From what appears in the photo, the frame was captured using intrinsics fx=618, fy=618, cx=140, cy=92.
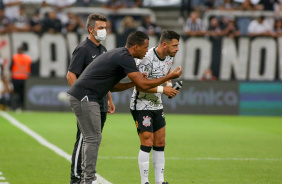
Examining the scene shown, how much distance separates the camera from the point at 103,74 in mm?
8148

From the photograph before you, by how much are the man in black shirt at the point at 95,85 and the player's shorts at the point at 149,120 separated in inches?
35.5

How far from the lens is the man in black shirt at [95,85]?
320 inches

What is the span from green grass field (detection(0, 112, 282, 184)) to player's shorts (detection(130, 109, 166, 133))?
3.45ft

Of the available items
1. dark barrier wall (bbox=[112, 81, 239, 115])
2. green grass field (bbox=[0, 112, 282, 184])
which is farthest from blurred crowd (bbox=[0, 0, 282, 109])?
green grass field (bbox=[0, 112, 282, 184])

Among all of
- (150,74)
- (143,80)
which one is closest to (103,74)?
(143,80)

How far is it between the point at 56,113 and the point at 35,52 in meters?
3.57

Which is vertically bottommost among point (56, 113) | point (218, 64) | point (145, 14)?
point (56, 113)

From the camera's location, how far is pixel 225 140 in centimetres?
1608

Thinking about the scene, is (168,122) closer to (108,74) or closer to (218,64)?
(218,64)

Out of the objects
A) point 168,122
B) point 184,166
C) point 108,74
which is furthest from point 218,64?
point 108,74

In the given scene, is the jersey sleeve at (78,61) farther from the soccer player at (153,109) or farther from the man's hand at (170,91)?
the man's hand at (170,91)

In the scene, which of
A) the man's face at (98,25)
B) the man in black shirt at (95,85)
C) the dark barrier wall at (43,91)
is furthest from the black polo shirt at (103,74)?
the dark barrier wall at (43,91)

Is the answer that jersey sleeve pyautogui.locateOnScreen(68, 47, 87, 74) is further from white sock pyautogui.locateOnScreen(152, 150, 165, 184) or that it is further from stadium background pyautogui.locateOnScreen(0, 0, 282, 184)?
stadium background pyautogui.locateOnScreen(0, 0, 282, 184)

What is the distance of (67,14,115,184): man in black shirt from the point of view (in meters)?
8.76
